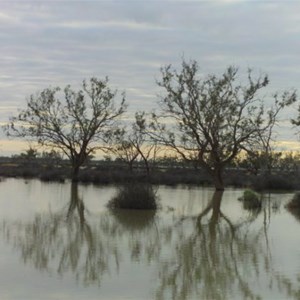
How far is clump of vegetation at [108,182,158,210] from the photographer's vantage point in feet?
71.6

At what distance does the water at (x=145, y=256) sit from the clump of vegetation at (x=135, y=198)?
157cm

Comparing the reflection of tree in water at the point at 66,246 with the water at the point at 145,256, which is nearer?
the water at the point at 145,256

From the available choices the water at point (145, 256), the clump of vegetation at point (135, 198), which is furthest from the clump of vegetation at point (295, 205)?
the clump of vegetation at point (135, 198)

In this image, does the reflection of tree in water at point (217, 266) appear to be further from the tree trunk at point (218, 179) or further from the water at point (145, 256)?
the tree trunk at point (218, 179)

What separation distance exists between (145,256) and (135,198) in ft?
34.2

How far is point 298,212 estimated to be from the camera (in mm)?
23141

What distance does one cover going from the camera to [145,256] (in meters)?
11.4

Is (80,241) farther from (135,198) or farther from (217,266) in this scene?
(135,198)

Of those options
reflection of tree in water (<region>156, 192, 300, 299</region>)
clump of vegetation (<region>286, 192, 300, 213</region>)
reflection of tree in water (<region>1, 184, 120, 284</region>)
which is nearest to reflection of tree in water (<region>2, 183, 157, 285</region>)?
reflection of tree in water (<region>1, 184, 120, 284</region>)

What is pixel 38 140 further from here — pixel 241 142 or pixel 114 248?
pixel 114 248

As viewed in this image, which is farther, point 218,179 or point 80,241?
point 218,179

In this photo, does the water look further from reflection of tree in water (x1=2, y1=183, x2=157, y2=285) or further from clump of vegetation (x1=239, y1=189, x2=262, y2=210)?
clump of vegetation (x1=239, y1=189, x2=262, y2=210)

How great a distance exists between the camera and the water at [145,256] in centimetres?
849

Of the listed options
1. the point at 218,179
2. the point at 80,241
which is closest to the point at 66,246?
the point at 80,241
